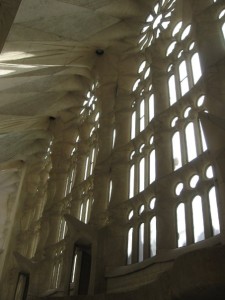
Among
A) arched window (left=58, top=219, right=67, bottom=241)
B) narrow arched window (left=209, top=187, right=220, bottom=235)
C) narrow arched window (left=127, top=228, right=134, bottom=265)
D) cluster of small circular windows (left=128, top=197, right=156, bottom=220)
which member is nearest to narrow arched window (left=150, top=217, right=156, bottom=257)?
cluster of small circular windows (left=128, top=197, right=156, bottom=220)

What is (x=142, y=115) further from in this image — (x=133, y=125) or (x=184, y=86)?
(x=184, y=86)

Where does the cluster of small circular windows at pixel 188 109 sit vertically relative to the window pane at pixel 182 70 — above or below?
below

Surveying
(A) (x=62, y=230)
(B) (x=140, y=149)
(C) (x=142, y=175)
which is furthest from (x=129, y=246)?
Result: (A) (x=62, y=230)

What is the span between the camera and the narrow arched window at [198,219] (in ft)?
24.6

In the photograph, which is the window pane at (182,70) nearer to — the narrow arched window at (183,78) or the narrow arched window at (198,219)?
the narrow arched window at (183,78)

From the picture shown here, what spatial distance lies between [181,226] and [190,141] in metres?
2.07

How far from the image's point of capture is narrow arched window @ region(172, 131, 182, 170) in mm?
9125

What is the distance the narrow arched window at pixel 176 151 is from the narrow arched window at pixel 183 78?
1.23 metres

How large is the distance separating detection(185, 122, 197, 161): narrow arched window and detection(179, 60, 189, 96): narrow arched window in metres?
1.19

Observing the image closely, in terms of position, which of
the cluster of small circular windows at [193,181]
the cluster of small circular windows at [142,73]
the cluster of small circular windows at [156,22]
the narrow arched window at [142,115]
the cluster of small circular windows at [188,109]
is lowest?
the cluster of small circular windows at [193,181]

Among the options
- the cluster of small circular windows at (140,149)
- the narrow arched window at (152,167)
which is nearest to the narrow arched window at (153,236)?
the narrow arched window at (152,167)

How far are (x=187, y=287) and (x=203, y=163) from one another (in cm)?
306

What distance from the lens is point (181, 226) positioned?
8.15m

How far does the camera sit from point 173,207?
8.45 meters
